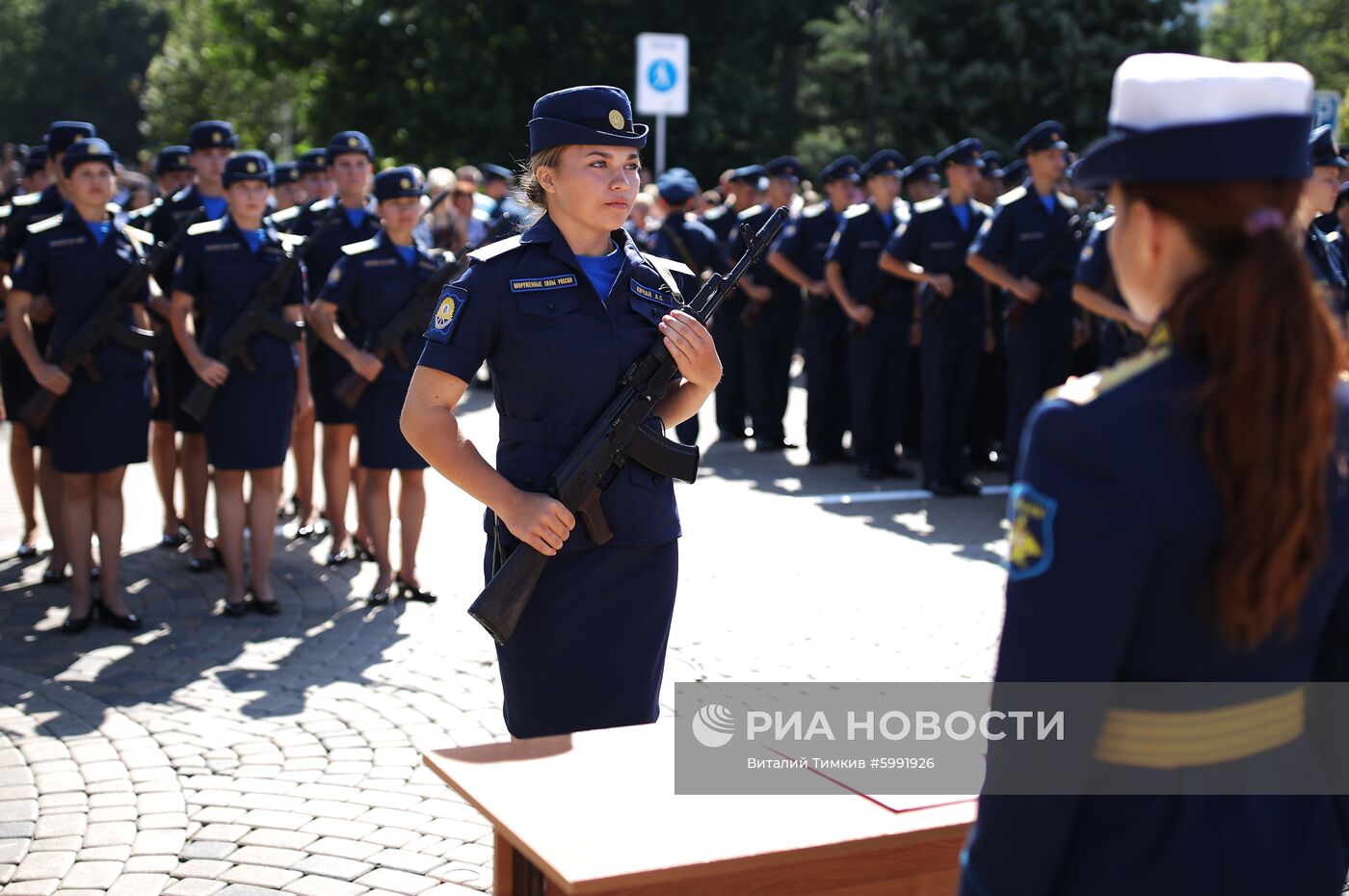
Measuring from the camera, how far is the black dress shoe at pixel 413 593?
298 inches

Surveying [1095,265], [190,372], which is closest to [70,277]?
[190,372]

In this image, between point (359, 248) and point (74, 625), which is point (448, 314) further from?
point (359, 248)

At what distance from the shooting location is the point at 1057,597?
1816 mm

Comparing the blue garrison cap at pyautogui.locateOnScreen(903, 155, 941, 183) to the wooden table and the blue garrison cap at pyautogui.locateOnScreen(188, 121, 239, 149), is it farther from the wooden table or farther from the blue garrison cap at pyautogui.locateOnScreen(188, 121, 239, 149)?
the wooden table

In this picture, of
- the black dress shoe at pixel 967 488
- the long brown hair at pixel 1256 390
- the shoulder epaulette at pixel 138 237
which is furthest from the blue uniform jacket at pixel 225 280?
the long brown hair at pixel 1256 390

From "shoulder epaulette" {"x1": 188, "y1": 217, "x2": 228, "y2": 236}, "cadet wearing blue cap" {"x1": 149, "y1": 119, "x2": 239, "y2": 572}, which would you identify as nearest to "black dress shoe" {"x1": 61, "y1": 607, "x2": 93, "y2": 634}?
"cadet wearing blue cap" {"x1": 149, "y1": 119, "x2": 239, "y2": 572}

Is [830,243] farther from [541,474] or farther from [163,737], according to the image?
[541,474]

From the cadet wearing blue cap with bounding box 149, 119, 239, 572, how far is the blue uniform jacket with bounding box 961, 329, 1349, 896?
22.6ft

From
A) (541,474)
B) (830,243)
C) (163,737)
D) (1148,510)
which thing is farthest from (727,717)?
(830,243)

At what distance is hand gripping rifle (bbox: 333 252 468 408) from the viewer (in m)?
7.70

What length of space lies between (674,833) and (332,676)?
4.03 metres

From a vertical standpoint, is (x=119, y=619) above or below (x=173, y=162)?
below

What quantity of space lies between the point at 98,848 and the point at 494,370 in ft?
7.21

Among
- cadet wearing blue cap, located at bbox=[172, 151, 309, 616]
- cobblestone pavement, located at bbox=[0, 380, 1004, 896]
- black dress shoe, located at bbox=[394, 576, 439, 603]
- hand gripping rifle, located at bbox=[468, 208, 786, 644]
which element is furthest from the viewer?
black dress shoe, located at bbox=[394, 576, 439, 603]
